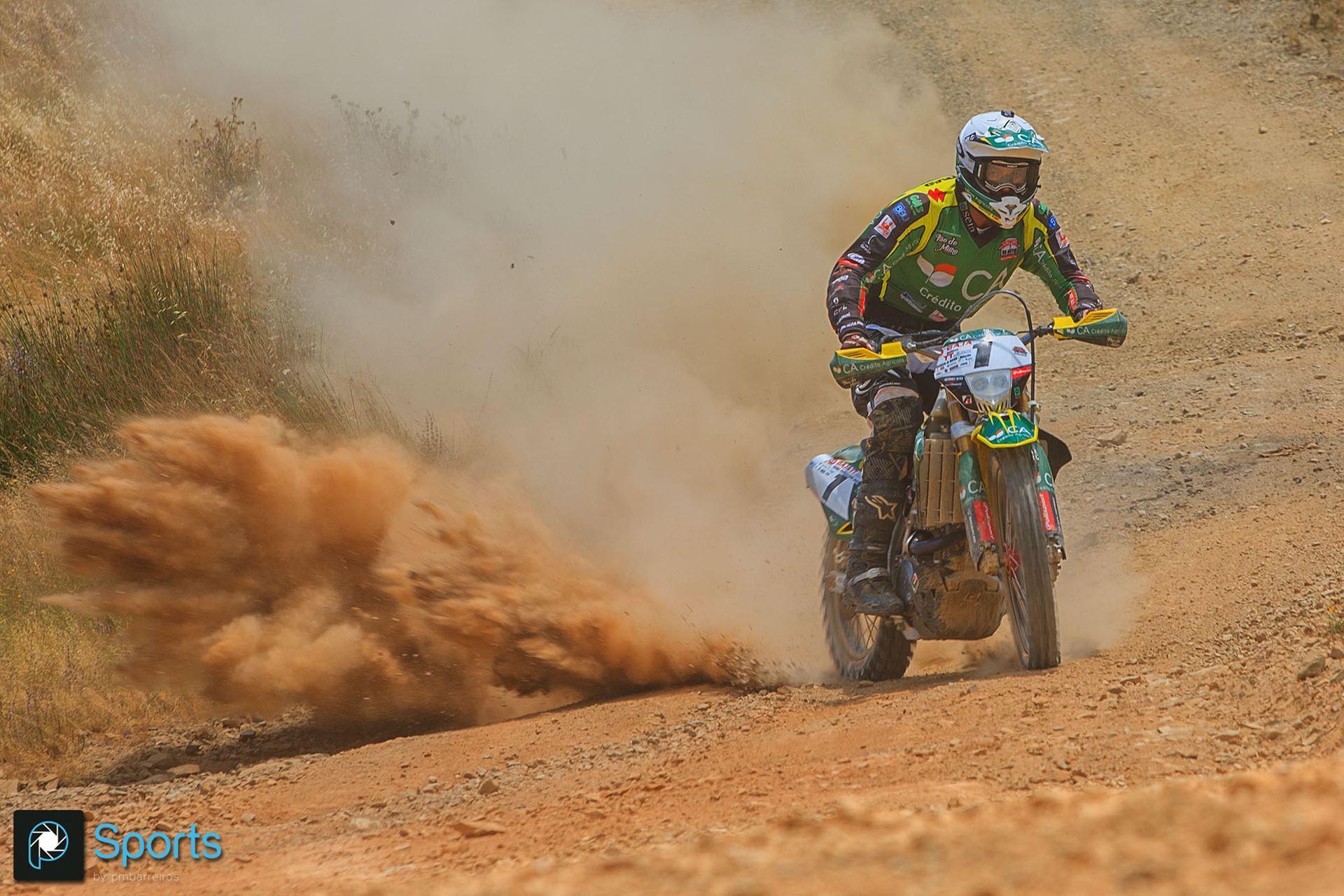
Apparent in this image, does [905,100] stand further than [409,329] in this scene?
Yes

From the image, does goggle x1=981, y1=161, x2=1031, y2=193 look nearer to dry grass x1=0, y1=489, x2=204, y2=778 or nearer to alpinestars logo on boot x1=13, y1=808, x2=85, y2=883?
alpinestars logo on boot x1=13, y1=808, x2=85, y2=883

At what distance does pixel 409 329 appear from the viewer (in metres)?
11.1

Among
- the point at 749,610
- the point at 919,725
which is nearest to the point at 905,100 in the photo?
the point at 749,610

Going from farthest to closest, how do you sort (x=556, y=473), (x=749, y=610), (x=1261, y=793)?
(x=556, y=473)
(x=749, y=610)
(x=1261, y=793)

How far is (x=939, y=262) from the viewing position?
6090 millimetres

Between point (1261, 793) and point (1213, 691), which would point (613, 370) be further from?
point (1261, 793)

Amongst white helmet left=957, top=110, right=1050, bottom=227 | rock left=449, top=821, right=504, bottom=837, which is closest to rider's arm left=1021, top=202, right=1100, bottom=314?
white helmet left=957, top=110, right=1050, bottom=227

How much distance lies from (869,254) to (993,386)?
1.04 m

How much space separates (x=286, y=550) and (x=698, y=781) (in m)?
3.01

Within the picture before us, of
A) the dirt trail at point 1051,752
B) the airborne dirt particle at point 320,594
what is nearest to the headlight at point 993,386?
the dirt trail at point 1051,752

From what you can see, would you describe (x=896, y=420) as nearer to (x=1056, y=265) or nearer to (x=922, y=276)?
(x=922, y=276)

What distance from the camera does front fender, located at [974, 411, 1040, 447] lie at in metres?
5.29

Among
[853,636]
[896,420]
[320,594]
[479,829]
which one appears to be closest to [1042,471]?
[896,420]

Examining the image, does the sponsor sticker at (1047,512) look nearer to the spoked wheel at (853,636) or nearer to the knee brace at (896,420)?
the knee brace at (896,420)
